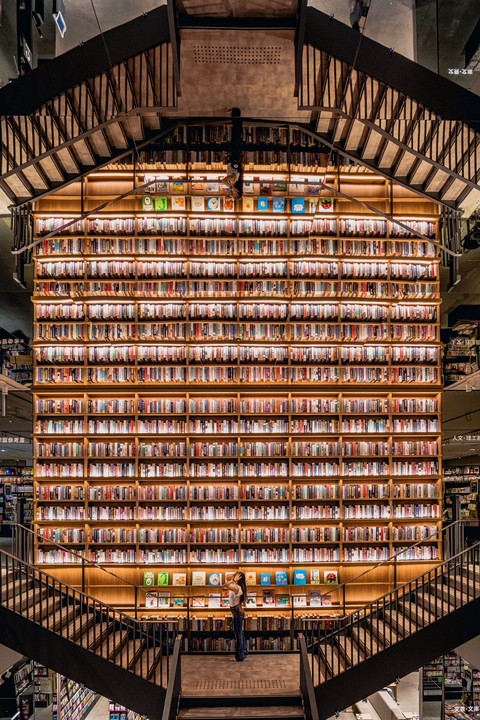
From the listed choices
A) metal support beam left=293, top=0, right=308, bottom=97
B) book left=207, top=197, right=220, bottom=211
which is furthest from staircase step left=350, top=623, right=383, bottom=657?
metal support beam left=293, top=0, right=308, bottom=97

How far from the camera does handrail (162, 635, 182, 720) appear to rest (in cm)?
467

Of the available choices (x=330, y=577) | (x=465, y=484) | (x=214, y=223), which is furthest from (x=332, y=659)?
(x=465, y=484)

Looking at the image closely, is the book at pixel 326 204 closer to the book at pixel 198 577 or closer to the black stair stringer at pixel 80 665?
the book at pixel 198 577

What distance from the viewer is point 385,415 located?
266 inches

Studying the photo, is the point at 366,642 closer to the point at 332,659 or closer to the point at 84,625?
the point at 332,659

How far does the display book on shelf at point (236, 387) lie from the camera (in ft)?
21.3

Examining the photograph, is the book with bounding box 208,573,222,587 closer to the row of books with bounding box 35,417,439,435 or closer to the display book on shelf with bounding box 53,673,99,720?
the row of books with bounding box 35,417,439,435

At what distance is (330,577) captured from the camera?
6484 mm

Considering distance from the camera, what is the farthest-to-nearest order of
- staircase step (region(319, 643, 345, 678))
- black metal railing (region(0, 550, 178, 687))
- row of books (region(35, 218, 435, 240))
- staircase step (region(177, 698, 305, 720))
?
row of books (region(35, 218, 435, 240)), staircase step (region(319, 643, 345, 678)), black metal railing (region(0, 550, 178, 687)), staircase step (region(177, 698, 305, 720))

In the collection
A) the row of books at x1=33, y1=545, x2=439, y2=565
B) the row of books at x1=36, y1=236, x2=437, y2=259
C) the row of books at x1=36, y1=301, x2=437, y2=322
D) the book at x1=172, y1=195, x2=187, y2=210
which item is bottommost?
the row of books at x1=33, y1=545, x2=439, y2=565

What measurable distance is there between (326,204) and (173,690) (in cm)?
533

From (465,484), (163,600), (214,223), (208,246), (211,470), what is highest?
(214,223)

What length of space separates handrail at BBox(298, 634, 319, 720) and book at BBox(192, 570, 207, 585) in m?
1.59

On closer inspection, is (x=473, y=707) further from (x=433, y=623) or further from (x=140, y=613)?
(x=140, y=613)
